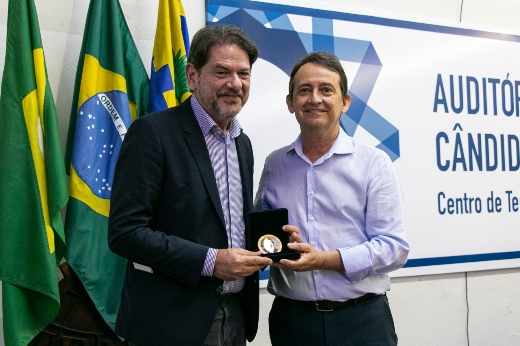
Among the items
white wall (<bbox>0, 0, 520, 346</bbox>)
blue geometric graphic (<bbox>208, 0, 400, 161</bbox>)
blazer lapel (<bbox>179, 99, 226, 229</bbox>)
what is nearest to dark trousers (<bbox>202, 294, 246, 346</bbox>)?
blazer lapel (<bbox>179, 99, 226, 229</bbox>)

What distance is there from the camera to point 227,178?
1.36 meters

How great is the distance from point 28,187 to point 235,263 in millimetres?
1142

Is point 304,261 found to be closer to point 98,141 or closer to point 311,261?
point 311,261

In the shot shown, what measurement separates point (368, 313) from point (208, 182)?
0.75 m

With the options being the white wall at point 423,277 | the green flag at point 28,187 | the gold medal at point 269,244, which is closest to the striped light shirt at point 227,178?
the gold medal at point 269,244

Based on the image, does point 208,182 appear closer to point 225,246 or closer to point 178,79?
point 225,246

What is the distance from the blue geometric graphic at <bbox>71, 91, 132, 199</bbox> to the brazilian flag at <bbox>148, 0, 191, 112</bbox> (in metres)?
0.17

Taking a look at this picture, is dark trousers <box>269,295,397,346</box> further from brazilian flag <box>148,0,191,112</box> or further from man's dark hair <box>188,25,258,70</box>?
brazilian flag <box>148,0,191,112</box>

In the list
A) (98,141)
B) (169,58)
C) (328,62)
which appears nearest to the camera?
(328,62)

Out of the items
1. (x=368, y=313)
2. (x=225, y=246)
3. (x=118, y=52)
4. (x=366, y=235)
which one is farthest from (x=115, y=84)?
(x=368, y=313)

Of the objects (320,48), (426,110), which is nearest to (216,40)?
(320,48)

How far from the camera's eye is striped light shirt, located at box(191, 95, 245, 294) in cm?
133

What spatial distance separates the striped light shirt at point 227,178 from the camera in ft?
4.35

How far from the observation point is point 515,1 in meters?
3.10
